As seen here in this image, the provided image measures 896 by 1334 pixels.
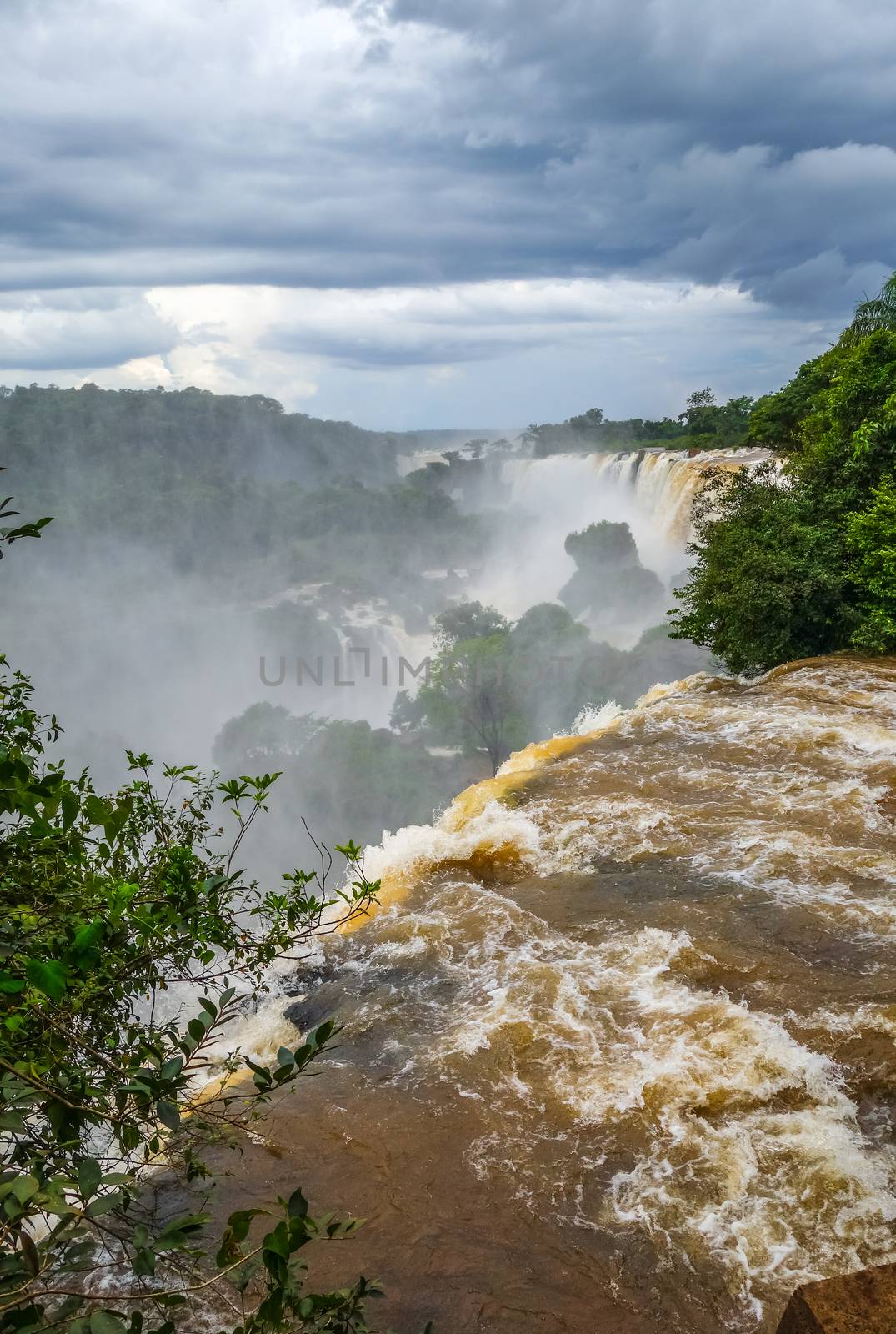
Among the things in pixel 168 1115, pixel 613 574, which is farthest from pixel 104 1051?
pixel 613 574

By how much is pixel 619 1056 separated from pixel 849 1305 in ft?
11.9

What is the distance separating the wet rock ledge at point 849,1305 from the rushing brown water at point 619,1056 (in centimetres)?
204

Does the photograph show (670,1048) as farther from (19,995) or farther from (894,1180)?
(19,995)

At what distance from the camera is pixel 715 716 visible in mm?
12406

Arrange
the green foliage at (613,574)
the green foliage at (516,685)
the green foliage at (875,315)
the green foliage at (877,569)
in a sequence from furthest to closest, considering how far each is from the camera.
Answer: the green foliage at (613,574)
the green foliage at (516,685)
the green foliage at (875,315)
the green foliage at (877,569)

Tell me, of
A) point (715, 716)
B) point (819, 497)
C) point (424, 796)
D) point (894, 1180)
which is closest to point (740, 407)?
point (424, 796)

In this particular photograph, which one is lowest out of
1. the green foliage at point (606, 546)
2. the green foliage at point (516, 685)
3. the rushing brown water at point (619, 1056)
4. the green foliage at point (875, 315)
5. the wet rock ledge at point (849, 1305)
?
the green foliage at point (516, 685)

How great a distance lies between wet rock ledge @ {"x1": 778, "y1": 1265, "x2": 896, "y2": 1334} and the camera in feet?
7.68

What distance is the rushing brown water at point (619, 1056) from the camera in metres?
4.44

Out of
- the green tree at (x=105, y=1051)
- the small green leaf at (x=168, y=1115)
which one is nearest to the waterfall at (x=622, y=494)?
the green tree at (x=105, y=1051)

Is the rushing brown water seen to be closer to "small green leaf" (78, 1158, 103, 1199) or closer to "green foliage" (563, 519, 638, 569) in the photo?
"small green leaf" (78, 1158, 103, 1199)

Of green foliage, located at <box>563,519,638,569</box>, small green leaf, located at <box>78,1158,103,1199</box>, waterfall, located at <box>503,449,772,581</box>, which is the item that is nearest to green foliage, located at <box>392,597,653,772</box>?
green foliage, located at <box>563,519,638,569</box>

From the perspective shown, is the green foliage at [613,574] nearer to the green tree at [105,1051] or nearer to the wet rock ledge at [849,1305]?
the green tree at [105,1051]

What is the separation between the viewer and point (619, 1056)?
5.90 meters
